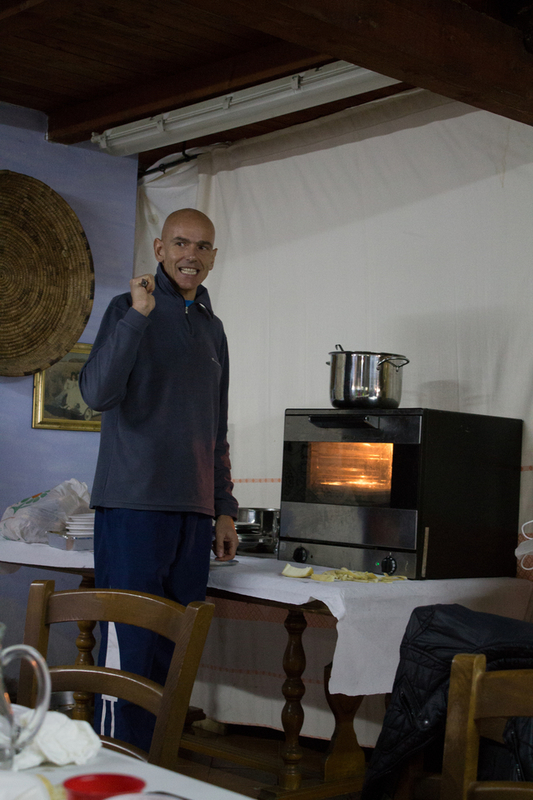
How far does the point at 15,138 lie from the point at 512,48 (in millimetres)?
2370

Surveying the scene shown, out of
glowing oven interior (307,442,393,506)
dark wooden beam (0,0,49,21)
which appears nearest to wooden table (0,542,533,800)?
glowing oven interior (307,442,393,506)

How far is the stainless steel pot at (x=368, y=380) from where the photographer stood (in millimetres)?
2846

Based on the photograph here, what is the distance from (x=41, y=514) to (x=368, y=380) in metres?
1.27

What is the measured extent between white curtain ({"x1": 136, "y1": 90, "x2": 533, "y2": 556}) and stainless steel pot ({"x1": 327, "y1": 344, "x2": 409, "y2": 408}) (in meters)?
0.49

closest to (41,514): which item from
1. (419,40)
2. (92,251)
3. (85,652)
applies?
(85,652)

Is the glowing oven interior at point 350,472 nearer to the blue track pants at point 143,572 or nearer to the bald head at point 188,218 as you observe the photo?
the blue track pants at point 143,572

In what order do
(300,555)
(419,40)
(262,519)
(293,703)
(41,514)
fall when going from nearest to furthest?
(419,40) < (293,703) < (300,555) < (41,514) < (262,519)

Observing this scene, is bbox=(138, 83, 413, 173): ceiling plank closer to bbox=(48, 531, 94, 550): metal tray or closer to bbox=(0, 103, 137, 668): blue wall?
bbox=(0, 103, 137, 668): blue wall

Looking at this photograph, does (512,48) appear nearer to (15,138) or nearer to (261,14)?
(261,14)

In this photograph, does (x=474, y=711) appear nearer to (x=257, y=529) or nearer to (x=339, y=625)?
(x=339, y=625)

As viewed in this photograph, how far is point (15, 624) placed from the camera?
12.9ft

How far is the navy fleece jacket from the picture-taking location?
2.33 meters

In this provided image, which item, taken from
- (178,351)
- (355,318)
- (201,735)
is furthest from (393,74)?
(201,735)

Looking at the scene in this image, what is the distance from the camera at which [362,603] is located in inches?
95.8
